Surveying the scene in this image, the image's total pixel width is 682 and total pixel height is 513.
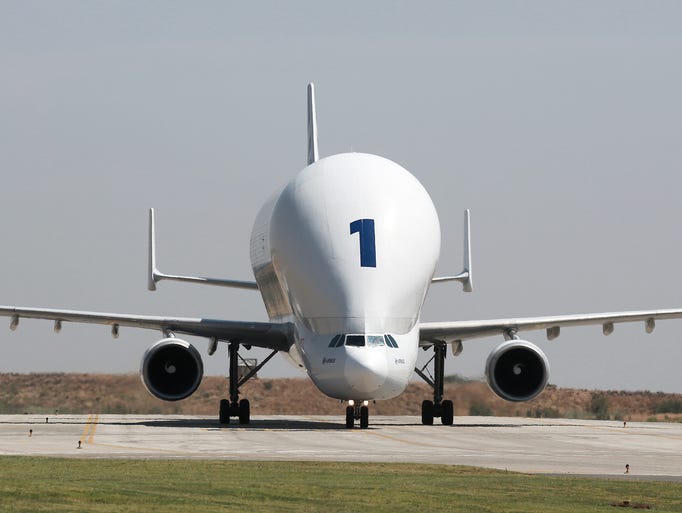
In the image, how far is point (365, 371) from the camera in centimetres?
3152

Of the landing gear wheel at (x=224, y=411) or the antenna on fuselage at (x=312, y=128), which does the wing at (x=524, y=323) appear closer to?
the landing gear wheel at (x=224, y=411)

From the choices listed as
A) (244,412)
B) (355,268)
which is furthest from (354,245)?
(244,412)

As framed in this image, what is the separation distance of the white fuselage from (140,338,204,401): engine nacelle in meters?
2.89

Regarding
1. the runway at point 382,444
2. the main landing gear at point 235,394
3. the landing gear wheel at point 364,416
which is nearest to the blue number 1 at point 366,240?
the landing gear wheel at point 364,416

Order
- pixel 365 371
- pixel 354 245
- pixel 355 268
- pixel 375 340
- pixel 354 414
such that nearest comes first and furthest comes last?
pixel 365 371 < pixel 375 340 < pixel 355 268 < pixel 354 245 < pixel 354 414

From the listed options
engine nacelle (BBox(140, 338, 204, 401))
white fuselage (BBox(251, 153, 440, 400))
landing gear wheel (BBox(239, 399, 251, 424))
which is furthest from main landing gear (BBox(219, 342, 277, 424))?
white fuselage (BBox(251, 153, 440, 400))

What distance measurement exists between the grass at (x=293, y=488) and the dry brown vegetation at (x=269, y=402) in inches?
1033

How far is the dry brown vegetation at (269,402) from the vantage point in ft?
164

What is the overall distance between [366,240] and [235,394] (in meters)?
7.90

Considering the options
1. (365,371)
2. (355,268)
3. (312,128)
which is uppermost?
(312,128)

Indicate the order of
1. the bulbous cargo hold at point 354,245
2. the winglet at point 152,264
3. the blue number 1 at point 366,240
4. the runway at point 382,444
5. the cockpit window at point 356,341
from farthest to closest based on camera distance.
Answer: the winglet at point 152,264
the blue number 1 at point 366,240
the bulbous cargo hold at point 354,245
the cockpit window at point 356,341
the runway at point 382,444

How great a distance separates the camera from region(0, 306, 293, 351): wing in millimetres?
38125

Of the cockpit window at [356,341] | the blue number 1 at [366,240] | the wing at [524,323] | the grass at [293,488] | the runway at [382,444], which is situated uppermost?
the blue number 1 at [366,240]

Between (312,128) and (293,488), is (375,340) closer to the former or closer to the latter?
(293,488)
